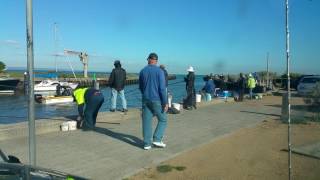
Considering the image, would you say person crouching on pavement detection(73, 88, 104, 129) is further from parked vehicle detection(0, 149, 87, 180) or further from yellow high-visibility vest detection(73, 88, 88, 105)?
parked vehicle detection(0, 149, 87, 180)

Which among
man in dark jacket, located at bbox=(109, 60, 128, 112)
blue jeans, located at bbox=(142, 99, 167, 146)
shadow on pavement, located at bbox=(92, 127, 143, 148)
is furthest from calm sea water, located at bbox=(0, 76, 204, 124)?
blue jeans, located at bbox=(142, 99, 167, 146)

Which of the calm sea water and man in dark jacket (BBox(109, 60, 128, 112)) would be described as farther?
the calm sea water

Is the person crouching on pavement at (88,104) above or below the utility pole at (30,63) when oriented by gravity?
below

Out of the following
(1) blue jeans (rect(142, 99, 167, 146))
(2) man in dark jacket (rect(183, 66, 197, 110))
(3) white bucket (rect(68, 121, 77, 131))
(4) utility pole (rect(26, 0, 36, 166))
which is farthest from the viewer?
(2) man in dark jacket (rect(183, 66, 197, 110))

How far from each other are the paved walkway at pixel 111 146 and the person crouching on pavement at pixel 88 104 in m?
0.35

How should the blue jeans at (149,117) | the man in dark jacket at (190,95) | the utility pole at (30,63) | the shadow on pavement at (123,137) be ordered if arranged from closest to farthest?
the utility pole at (30,63) < the blue jeans at (149,117) < the shadow on pavement at (123,137) < the man in dark jacket at (190,95)

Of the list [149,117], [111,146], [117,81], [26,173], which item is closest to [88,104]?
[111,146]

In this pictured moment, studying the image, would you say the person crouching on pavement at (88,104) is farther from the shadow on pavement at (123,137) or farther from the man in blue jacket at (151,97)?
the man in blue jacket at (151,97)

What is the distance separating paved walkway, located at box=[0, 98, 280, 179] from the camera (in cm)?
808

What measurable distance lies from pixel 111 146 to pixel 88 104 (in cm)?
229

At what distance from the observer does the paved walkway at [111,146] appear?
8.08 m

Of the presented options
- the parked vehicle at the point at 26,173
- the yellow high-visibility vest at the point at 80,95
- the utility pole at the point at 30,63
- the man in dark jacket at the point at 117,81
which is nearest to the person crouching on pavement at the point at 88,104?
the yellow high-visibility vest at the point at 80,95

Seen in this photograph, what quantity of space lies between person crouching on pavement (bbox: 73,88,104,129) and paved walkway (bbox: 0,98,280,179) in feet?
1.15

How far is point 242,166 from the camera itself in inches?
325
